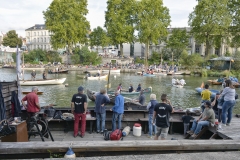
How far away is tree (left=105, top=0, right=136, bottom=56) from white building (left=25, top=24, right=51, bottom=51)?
43716 mm

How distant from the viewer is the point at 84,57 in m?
63.5

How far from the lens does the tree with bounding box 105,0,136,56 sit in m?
60.1

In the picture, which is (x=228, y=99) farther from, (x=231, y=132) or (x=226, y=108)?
(x=231, y=132)

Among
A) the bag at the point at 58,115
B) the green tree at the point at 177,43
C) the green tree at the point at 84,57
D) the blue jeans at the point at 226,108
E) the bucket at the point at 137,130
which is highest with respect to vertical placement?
the green tree at the point at 177,43

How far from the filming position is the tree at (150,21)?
59.2 metres

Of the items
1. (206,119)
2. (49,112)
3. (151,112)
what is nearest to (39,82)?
(49,112)

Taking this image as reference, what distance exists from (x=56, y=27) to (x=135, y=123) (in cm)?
5339

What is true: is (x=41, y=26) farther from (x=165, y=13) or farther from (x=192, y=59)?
(x=192, y=59)

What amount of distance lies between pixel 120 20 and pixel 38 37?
51972 mm

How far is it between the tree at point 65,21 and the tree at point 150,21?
50.6 feet

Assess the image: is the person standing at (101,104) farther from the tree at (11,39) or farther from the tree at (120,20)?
the tree at (11,39)

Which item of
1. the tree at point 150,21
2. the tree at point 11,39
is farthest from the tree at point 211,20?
the tree at point 11,39

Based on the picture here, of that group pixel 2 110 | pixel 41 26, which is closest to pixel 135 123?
pixel 2 110

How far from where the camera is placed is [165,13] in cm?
6331
